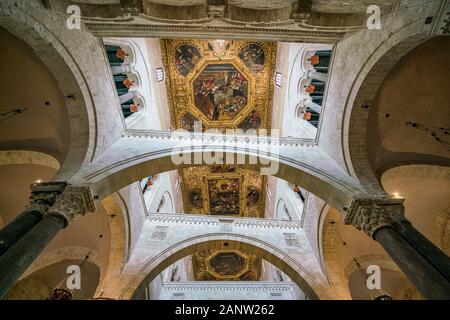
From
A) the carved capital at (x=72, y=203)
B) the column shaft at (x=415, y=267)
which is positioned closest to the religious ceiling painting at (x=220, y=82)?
the carved capital at (x=72, y=203)

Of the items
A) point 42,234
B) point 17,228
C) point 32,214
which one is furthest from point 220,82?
point 17,228

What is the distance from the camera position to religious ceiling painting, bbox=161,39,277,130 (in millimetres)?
13922

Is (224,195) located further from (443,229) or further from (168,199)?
(443,229)

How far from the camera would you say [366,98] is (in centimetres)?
616

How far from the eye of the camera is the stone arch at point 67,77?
15.0ft

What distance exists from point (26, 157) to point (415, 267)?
883cm

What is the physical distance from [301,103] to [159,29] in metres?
7.42

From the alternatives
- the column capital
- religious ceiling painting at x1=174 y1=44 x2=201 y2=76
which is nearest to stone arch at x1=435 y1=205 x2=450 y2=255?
the column capital

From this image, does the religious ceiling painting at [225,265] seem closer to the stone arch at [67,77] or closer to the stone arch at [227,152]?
the stone arch at [227,152]

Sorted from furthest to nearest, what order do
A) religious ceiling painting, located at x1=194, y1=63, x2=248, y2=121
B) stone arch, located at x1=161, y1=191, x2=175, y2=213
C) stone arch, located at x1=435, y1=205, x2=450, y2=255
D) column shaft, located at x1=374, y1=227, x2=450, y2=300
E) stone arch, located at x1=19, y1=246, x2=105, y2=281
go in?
1. stone arch, located at x1=161, y1=191, x2=175, y2=213
2. religious ceiling painting, located at x1=194, y1=63, x2=248, y2=121
3. stone arch, located at x1=19, y1=246, x2=105, y2=281
4. stone arch, located at x1=435, y1=205, x2=450, y2=255
5. column shaft, located at x1=374, y1=227, x2=450, y2=300

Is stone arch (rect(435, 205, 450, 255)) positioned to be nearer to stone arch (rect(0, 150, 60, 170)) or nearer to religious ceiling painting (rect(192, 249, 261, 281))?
religious ceiling painting (rect(192, 249, 261, 281))

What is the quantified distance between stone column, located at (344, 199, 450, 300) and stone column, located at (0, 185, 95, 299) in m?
5.55
